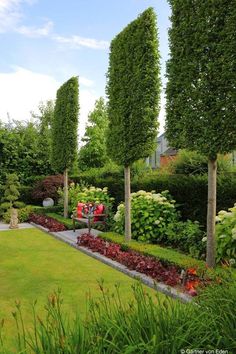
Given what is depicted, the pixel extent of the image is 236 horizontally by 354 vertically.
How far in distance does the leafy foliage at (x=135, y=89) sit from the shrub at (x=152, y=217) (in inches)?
49.1

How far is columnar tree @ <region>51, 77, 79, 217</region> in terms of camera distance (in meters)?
13.3

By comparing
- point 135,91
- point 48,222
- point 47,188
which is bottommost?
point 48,222

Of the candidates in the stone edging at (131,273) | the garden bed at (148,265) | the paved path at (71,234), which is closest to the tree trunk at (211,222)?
the garden bed at (148,265)

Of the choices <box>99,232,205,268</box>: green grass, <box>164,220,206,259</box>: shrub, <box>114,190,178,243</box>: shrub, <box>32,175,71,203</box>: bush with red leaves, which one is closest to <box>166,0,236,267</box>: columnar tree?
<box>99,232,205,268</box>: green grass

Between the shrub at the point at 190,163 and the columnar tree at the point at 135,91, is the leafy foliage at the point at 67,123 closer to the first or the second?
the shrub at the point at 190,163

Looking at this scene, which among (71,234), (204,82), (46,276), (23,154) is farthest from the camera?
(23,154)

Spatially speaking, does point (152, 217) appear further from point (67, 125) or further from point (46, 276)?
point (67, 125)

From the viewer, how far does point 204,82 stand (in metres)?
5.87

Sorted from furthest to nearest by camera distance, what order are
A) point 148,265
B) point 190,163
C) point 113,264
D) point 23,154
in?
1. point 23,154
2. point 190,163
3. point 113,264
4. point 148,265

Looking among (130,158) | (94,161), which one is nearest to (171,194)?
(130,158)

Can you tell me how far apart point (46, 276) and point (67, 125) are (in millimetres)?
7716

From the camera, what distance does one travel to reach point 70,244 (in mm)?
9711

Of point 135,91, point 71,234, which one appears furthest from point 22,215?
point 135,91

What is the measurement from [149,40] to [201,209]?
14.0ft
